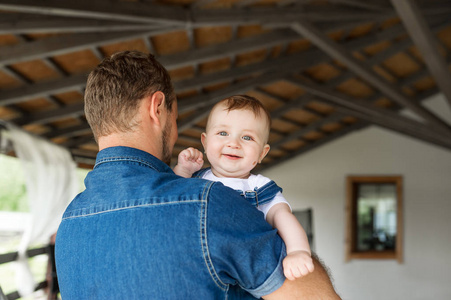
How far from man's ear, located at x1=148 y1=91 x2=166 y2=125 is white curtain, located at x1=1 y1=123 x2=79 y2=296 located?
12.0 ft

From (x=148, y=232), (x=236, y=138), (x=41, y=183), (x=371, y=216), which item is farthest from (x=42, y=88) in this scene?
(x=371, y=216)

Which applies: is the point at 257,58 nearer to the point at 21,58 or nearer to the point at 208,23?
the point at 208,23

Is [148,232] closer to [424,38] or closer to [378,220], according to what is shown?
[424,38]

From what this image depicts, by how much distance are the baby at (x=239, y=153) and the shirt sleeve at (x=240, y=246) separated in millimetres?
231

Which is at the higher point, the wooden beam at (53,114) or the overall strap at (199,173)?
the wooden beam at (53,114)

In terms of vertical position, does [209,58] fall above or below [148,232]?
above

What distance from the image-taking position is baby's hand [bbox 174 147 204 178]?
4.37ft

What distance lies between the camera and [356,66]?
541cm

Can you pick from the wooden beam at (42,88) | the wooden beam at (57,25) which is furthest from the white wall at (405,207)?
the wooden beam at (57,25)

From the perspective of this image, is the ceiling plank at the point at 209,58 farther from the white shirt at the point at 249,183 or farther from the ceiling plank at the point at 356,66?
the white shirt at the point at 249,183

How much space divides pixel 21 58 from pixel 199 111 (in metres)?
3.11

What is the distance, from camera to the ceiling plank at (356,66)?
185 inches

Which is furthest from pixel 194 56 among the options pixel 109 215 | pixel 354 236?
pixel 354 236

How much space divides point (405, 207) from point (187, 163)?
29.3 feet
